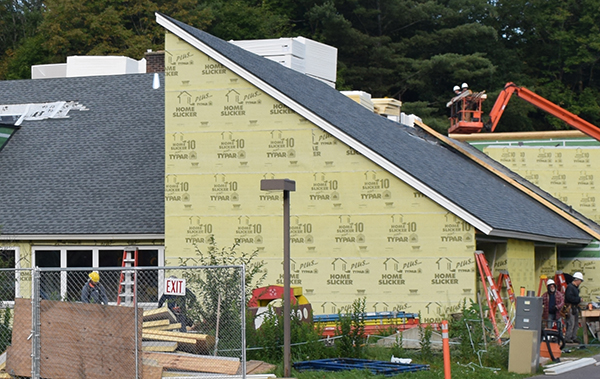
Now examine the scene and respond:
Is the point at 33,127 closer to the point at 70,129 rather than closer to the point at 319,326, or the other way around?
the point at 70,129

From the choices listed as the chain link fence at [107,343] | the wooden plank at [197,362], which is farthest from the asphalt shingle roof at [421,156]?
the wooden plank at [197,362]

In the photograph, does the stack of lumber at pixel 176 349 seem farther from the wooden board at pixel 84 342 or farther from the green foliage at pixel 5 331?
the green foliage at pixel 5 331

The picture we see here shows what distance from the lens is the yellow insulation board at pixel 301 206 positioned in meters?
20.8

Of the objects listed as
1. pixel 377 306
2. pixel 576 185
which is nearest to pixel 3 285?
pixel 377 306

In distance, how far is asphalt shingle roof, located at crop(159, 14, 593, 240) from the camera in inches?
859

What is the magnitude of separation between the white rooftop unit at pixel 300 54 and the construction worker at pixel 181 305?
44.8ft

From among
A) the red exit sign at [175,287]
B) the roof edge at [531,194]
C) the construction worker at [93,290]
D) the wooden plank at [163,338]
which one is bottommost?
the wooden plank at [163,338]

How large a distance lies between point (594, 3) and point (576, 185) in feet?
92.4

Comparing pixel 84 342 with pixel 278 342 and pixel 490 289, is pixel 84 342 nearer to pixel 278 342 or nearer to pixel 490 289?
pixel 278 342

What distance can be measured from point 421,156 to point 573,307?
18.8ft

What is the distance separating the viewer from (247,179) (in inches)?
883

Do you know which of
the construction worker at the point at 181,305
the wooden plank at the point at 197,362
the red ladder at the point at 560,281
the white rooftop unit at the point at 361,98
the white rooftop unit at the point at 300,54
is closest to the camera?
the wooden plank at the point at 197,362

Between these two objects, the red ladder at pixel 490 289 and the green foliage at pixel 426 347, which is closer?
the green foliage at pixel 426 347

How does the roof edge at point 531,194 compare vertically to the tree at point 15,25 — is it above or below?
below
